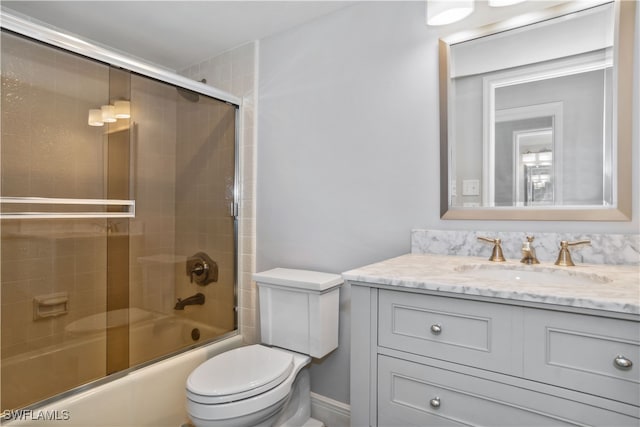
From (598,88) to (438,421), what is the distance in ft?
4.29

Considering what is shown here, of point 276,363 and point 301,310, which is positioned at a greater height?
point 301,310

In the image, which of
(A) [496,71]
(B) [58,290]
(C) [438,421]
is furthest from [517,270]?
(B) [58,290]

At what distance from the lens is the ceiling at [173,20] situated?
184 cm

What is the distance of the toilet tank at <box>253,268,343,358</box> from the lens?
1.67m

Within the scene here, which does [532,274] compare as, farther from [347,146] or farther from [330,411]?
[330,411]

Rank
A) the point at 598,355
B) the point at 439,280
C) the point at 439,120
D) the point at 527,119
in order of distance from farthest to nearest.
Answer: the point at 439,120 → the point at 527,119 → the point at 439,280 → the point at 598,355

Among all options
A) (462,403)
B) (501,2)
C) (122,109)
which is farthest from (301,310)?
(501,2)

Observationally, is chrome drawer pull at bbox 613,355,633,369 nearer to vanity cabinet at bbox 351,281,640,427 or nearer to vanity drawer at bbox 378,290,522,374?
vanity cabinet at bbox 351,281,640,427

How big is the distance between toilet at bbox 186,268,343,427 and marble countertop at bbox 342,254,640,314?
1.75 ft

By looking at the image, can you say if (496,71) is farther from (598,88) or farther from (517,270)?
(517,270)

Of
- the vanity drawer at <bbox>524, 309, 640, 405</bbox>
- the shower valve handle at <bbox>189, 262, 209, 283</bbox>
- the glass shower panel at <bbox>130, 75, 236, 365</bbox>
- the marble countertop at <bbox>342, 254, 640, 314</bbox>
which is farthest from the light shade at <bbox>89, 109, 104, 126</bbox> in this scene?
the vanity drawer at <bbox>524, 309, 640, 405</bbox>

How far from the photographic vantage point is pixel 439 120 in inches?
62.1

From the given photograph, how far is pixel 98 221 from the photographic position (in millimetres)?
1654

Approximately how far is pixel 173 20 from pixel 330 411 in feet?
7.79
